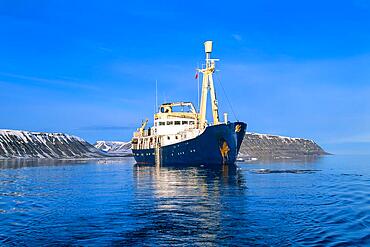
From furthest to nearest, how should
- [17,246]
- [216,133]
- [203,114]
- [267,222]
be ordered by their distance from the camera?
1. [203,114]
2. [216,133]
3. [267,222]
4. [17,246]

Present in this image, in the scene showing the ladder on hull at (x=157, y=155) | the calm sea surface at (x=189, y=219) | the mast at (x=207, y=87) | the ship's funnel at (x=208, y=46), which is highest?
the ship's funnel at (x=208, y=46)

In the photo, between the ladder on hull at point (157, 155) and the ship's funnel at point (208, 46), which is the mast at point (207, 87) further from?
the ladder on hull at point (157, 155)

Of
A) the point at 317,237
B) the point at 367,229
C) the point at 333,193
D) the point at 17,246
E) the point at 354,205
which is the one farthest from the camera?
the point at 333,193

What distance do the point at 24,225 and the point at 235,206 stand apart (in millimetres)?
13638

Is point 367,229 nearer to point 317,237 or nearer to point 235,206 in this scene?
point 317,237

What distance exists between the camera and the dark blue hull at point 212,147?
2874 inches

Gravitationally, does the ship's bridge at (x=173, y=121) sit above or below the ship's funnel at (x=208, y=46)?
below

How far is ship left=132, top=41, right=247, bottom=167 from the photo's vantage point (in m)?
74.5

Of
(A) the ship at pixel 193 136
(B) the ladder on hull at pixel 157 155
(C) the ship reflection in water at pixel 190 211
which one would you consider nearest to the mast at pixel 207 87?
(A) the ship at pixel 193 136

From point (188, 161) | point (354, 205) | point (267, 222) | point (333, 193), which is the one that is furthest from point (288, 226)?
point (188, 161)

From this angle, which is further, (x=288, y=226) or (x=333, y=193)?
(x=333, y=193)

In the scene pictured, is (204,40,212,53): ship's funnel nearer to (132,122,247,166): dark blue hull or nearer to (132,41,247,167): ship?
(132,41,247,167): ship

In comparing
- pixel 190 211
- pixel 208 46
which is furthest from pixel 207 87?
pixel 190 211

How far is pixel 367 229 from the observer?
63.0 ft
